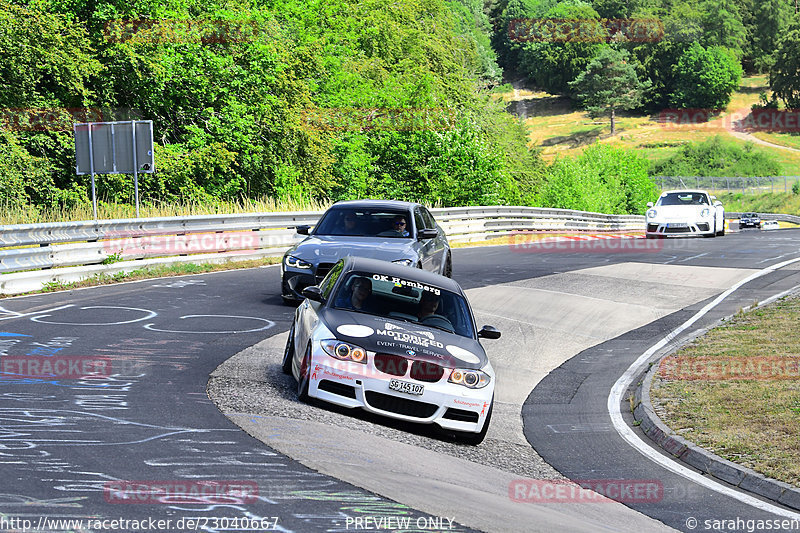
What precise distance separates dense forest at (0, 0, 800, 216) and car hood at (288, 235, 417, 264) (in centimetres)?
1439

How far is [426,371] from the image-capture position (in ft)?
27.0

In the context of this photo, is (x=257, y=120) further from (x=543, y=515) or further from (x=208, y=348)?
(x=543, y=515)

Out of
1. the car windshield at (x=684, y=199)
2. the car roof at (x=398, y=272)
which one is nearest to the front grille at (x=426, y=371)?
the car roof at (x=398, y=272)

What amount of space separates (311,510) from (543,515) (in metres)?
Result: 1.69

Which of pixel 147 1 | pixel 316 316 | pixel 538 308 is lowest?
pixel 538 308

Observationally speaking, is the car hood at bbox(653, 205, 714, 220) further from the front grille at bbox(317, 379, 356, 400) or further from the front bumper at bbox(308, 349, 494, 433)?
the front grille at bbox(317, 379, 356, 400)

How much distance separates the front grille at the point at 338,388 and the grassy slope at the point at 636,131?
4730 inches

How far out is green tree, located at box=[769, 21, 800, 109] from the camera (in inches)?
5773

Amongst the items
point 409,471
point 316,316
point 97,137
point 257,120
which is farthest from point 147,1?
point 409,471

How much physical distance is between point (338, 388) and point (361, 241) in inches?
235

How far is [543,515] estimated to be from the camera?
247 inches

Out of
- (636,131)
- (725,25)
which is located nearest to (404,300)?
(636,131)

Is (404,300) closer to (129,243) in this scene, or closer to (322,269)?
(322,269)

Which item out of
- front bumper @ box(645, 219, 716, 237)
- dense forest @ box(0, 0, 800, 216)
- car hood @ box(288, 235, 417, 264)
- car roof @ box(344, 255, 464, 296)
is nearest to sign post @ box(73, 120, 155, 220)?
dense forest @ box(0, 0, 800, 216)
